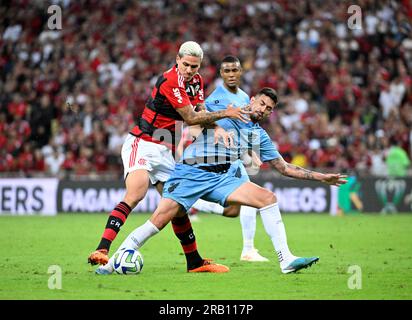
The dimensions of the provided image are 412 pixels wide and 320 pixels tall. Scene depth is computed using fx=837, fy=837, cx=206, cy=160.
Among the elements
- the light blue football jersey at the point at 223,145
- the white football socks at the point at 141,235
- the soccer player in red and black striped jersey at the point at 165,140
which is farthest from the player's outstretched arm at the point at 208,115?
the white football socks at the point at 141,235

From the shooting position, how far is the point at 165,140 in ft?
34.3

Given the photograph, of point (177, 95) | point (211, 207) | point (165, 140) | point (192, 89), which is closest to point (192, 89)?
point (192, 89)

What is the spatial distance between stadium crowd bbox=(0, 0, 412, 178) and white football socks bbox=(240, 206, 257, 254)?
10560mm

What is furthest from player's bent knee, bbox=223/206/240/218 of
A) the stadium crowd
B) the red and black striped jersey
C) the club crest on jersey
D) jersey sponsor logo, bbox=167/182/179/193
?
the stadium crowd

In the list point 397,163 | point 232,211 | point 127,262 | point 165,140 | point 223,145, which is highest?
point 397,163

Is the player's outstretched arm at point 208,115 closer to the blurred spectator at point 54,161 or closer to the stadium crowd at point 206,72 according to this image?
the stadium crowd at point 206,72

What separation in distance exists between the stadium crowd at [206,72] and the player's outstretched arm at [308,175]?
12.3m

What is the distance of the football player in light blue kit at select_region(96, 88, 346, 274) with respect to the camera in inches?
369

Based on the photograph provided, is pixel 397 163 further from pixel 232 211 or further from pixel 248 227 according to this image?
pixel 232 211

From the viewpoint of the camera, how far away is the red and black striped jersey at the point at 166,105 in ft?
32.3

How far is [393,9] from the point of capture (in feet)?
82.6

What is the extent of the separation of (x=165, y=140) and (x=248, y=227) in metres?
2.01
